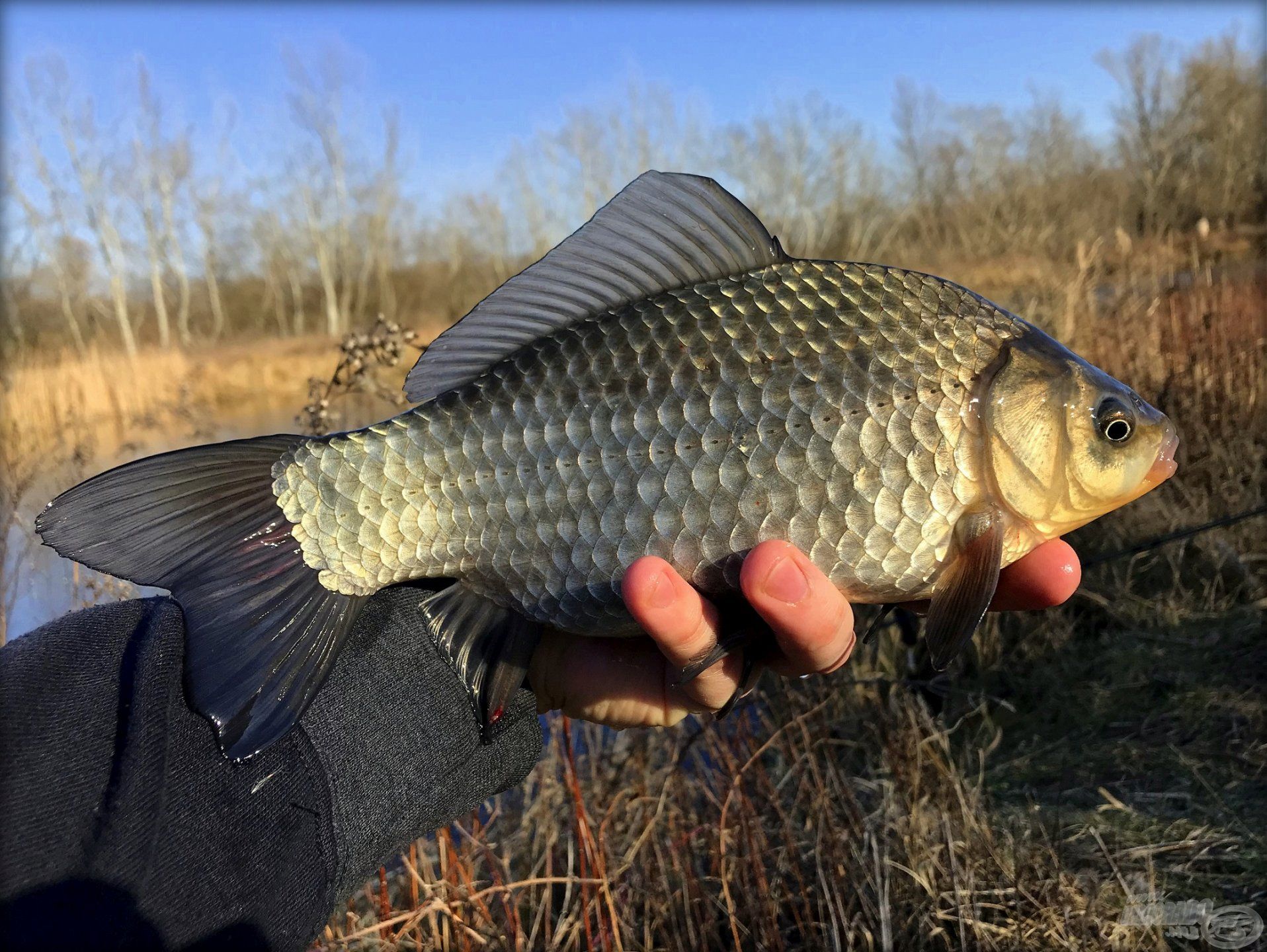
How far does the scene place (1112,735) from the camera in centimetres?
434

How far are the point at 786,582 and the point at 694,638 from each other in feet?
0.72

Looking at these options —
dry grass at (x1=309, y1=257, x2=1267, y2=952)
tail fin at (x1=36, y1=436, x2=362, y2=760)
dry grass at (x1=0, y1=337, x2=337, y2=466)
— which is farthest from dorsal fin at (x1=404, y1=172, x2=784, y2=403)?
dry grass at (x1=0, y1=337, x2=337, y2=466)

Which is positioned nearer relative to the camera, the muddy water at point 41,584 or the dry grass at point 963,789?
the dry grass at point 963,789

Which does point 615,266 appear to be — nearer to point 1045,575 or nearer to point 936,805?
point 1045,575

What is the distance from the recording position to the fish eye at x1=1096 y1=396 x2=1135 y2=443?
1553 mm

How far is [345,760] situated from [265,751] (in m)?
0.15

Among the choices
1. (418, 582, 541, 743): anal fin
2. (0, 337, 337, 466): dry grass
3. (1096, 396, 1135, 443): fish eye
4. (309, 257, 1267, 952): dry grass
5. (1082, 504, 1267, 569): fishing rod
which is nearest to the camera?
(1096, 396, 1135, 443): fish eye

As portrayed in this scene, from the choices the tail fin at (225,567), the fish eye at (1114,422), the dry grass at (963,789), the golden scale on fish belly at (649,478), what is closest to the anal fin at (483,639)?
the golden scale on fish belly at (649,478)

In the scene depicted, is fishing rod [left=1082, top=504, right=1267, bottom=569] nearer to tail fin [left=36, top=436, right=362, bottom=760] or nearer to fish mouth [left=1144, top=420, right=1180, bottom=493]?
fish mouth [left=1144, top=420, right=1180, bottom=493]

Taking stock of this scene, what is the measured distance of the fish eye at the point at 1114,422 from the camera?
1.55 meters

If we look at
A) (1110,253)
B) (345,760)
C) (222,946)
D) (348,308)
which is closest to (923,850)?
(345,760)

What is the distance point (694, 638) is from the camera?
1565 mm

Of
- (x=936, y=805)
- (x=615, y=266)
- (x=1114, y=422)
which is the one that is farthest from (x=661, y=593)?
(x=936, y=805)

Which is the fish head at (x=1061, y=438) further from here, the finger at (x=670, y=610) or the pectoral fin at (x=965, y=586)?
the finger at (x=670, y=610)
